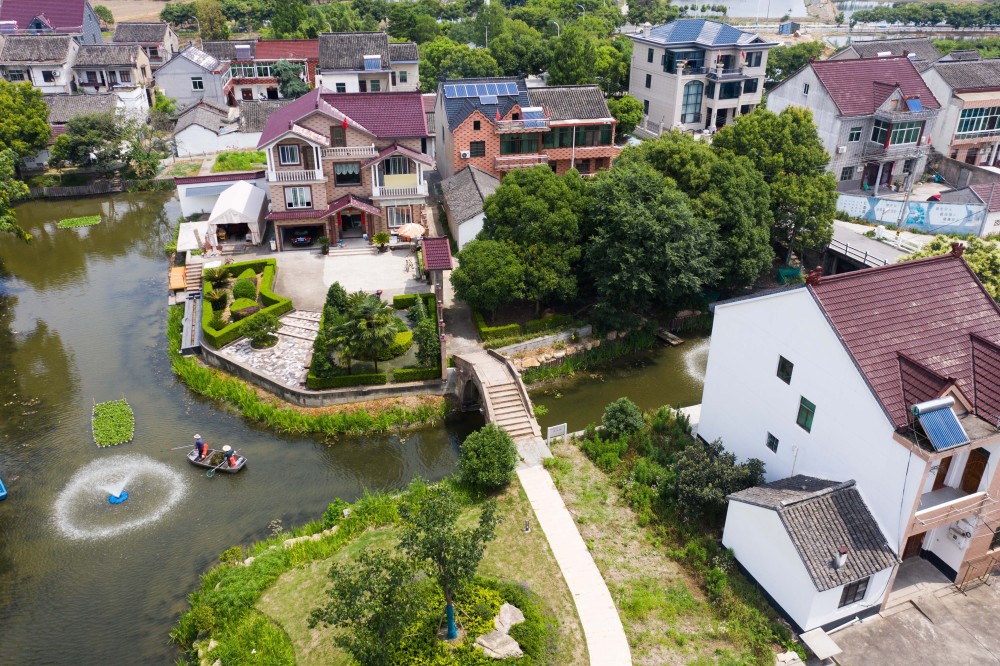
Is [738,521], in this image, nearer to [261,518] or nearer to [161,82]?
[261,518]

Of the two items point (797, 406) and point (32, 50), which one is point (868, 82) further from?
point (32, 50)

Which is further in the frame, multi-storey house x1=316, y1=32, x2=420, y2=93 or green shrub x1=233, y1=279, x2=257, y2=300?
multi-storey house x1=316, y1=32, x2=420, y2=93

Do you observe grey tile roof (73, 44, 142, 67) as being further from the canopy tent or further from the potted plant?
the potted plant

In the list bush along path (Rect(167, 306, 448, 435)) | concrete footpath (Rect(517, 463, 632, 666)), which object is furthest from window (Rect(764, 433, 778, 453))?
bush along path (Rect(167, 306, 448, 435))

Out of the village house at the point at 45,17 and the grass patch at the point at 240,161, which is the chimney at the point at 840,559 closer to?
the grass patch at the point at 240,161

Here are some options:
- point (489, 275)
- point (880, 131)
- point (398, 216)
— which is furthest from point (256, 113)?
point (880, 131)

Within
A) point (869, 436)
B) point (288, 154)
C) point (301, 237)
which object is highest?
point (288, 154)

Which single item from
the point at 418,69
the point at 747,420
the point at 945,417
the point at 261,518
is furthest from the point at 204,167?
the point at 945,417
